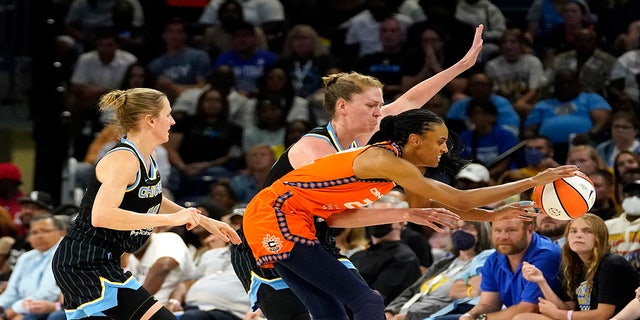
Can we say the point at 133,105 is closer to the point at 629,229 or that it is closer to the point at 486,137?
the point at 629,229

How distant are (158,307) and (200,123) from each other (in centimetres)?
613

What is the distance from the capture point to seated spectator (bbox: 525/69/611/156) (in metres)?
9.80

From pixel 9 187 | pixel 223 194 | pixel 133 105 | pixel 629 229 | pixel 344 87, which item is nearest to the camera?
pixel 133 105

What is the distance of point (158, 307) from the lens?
509 cm

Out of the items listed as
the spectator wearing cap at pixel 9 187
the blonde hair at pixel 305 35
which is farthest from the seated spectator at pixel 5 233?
the blonde hair at pixel 305 35

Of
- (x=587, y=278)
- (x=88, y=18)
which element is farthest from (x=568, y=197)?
(x=88, y=18)

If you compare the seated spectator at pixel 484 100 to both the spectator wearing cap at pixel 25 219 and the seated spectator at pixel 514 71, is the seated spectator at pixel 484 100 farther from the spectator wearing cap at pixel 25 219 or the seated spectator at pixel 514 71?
the spectator wearing cap at pixel 25 219

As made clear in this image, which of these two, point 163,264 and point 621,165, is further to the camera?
point 621,165

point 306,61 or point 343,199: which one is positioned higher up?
point 343,199

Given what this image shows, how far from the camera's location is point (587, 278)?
666 centimetres

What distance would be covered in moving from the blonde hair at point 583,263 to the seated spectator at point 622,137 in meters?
2.68

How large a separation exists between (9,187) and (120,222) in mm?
6383

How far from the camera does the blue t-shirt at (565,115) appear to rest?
985cm

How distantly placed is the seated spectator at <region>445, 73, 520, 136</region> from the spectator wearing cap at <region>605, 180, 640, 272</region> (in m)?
2.76
